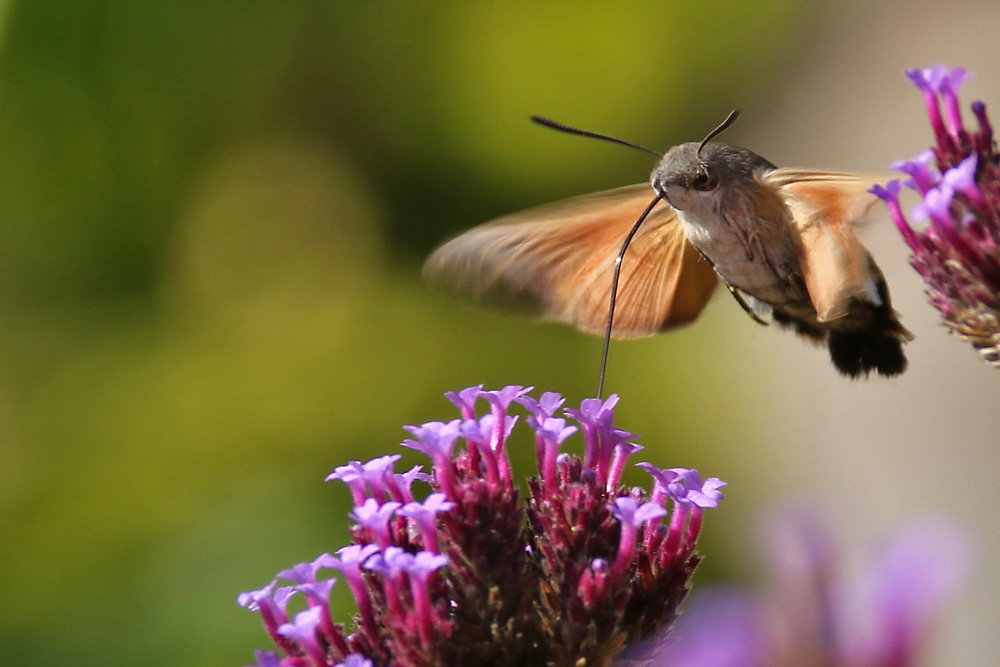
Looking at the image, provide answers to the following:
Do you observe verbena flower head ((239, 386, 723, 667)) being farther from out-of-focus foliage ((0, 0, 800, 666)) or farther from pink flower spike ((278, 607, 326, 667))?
out-of-focus foliage ((0, 0, 800, 666))

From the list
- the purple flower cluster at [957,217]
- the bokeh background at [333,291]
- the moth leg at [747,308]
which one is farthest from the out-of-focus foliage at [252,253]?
the purple flower cluster at [957,217]

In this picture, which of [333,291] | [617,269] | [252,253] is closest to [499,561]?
[617,269]

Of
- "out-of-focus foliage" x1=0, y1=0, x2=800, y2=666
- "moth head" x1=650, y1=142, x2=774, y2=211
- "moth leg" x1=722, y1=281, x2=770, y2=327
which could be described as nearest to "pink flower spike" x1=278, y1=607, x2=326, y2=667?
"moth head" x1=650, y1=142, x2=774, y2=211

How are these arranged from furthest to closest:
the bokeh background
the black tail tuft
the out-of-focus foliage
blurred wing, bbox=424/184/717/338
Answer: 1. the bokeh background
2. the out-of-focus foliage
3. blurred wing, bbox=424/184/717/338
4. the black tail tuft

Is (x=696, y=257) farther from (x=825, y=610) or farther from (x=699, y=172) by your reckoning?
(x=825, y=610)

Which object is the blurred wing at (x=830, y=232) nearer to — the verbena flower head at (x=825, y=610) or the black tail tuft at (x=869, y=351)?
the black tail tuft at (x=869, y=351)

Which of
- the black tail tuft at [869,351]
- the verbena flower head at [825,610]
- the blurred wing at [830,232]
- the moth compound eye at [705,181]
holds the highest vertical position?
the moth compound eye at [705,181]
